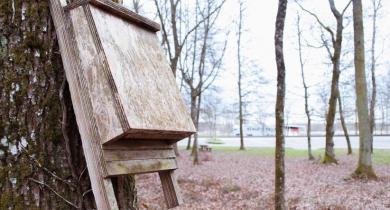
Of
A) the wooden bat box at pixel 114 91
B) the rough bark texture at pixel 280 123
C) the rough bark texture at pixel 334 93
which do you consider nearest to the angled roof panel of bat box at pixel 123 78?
the wooden bat box at pixel 114 91

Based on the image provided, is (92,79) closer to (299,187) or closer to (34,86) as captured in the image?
(34,86)

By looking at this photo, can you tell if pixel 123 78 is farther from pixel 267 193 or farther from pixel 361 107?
pixel 361 107

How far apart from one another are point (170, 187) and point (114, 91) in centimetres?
74

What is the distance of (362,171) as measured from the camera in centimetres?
1118

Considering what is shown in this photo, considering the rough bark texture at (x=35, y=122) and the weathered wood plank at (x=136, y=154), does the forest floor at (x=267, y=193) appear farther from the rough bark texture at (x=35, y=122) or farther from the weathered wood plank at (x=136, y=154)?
the rough bark texture at (x=35, y=122)

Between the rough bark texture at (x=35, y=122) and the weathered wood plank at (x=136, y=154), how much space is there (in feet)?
0.70

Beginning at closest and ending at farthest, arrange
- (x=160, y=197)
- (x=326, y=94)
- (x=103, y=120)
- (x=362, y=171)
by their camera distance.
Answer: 1. (x=103, y=120)
2. (x=160, y=197)
3. (x=362, y=171)
4. (x=326, y=94)

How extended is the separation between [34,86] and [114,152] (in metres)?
0.46

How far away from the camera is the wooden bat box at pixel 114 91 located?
1.53 meters

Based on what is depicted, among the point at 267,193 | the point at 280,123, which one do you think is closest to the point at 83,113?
the point at 280,123

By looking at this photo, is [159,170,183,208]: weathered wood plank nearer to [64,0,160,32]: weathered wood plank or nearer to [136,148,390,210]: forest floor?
[64,0,160,32]: weathered wood plank

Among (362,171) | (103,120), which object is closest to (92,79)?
(103,120)

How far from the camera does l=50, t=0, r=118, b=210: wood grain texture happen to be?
1526mm

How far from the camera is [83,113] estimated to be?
5.23ft
